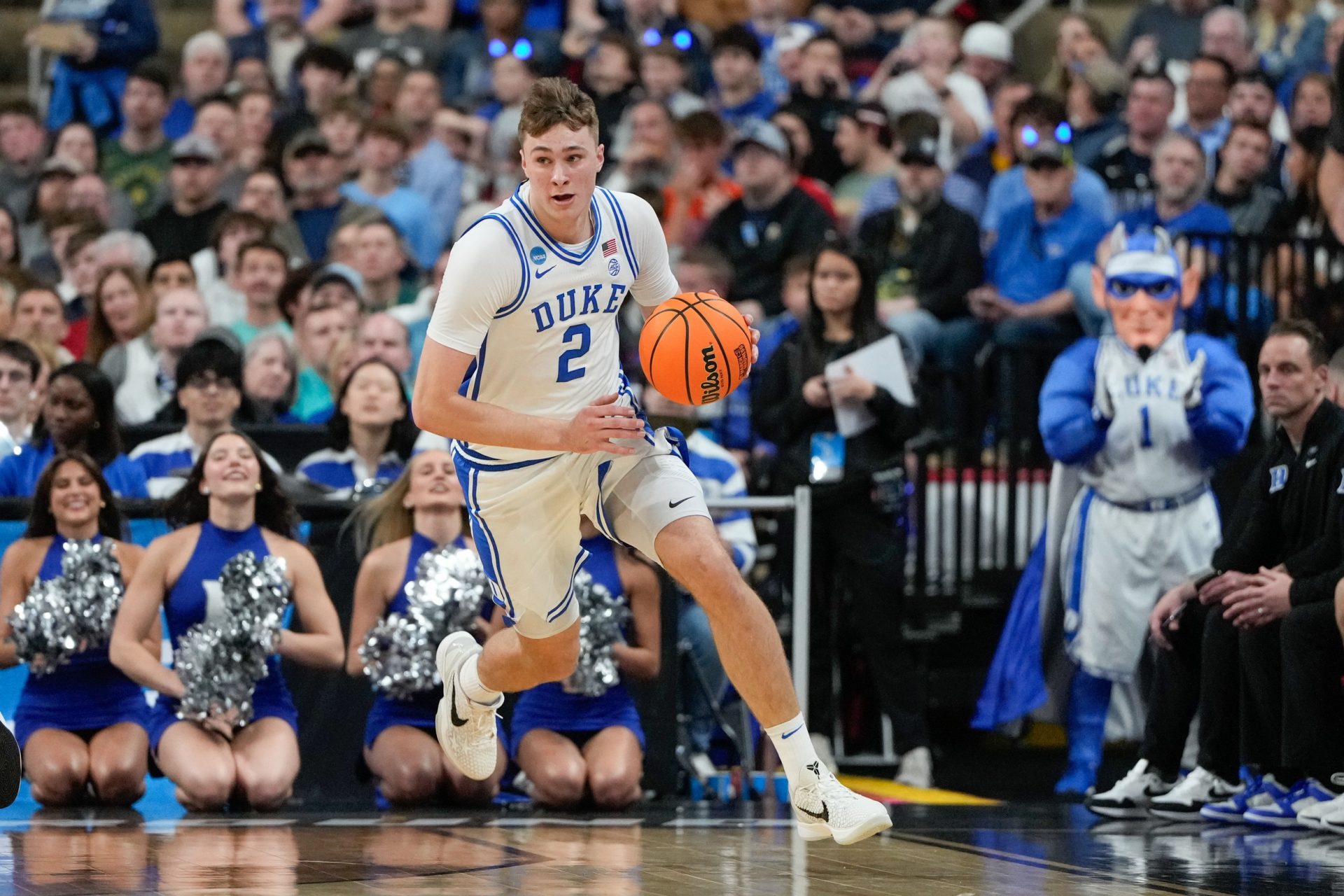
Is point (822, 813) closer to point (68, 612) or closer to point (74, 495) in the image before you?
point (68, 612)

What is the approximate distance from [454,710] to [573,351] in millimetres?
1677

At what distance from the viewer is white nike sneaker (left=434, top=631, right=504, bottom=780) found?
7359mm

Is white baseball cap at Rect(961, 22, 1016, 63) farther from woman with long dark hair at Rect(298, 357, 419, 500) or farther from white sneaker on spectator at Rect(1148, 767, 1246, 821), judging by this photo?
white sneaker on spectator at Rect(1148, 767, 1246, 821)

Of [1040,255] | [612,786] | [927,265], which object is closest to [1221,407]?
[1040,255]

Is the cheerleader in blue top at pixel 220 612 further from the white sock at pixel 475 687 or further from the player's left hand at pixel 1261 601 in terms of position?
the player's left hand at pixel 1261 601

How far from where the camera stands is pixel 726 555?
621 cm

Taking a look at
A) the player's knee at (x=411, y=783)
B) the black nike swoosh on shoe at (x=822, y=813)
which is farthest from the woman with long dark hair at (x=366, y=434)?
the black nike swoosh on shoe at (x=822, y=813)

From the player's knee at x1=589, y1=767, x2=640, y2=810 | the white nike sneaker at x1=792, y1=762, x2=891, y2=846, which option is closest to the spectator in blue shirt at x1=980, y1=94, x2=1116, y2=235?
the player's knee at x1=589, y1=767, x2=640, y2=810

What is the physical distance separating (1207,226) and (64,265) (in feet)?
23.9

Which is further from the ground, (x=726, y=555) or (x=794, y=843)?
(x=726, y=555)

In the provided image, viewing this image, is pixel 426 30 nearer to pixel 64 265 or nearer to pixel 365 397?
pixel 64 265

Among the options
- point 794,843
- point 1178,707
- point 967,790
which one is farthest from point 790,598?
point 794,843

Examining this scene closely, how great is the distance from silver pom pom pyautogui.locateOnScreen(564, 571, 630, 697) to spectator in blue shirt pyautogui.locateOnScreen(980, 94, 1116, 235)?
435cm

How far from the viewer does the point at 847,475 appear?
9.76 meters
